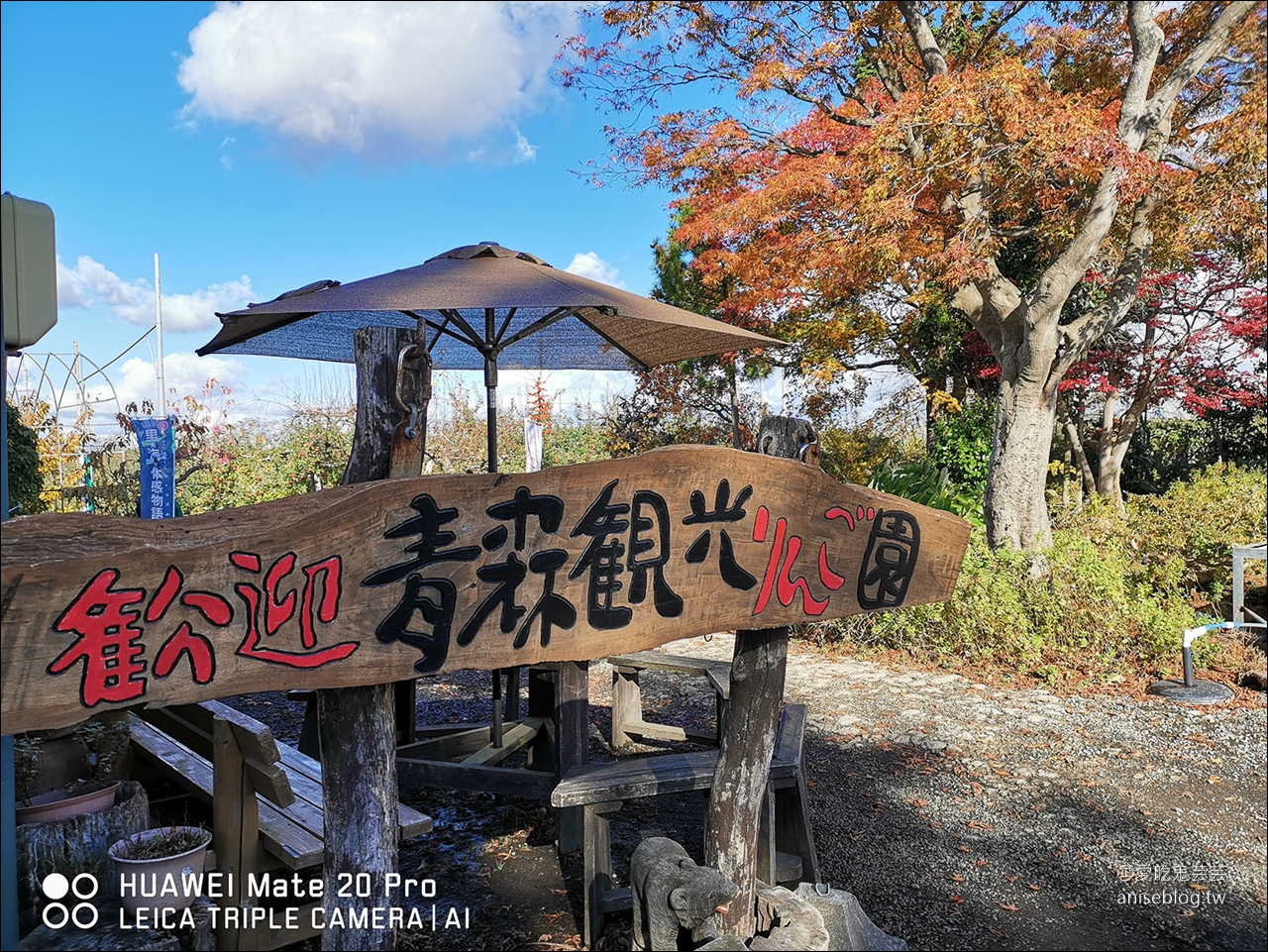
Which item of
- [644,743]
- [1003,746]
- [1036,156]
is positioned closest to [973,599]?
[1003,746]

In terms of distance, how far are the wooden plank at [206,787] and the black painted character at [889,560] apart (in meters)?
1.65

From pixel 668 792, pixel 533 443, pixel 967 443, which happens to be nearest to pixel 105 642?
pixel 668 792

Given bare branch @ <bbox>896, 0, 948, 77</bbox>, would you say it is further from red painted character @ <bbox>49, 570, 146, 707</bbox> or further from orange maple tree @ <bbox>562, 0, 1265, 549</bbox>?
red painted character @ <bbox>49, 570, 146, 707</bbox>

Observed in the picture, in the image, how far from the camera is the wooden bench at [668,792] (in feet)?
8.12

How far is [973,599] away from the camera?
17.9 ft

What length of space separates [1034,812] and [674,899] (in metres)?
2.16

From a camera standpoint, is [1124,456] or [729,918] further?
[1124,456]

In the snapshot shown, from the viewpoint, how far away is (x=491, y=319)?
376 cm

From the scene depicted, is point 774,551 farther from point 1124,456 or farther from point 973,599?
point 1124,456

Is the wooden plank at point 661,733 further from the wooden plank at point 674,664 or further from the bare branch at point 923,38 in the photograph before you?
the bare branch at point 923,38

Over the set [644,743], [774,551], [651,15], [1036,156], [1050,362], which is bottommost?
[644,743]

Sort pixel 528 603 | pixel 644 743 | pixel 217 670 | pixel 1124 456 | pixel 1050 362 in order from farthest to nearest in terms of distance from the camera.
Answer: pixel 1124 456, pixel 1050 362, pixel 644 743, pixel 528 603, pixel 217 670

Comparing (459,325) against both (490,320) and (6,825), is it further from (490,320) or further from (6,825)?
(6,825)

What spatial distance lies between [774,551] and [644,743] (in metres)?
2.59
